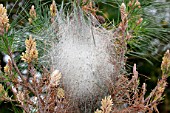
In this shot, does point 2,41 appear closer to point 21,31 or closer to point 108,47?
point 21,31

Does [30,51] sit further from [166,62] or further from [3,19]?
[166,62]

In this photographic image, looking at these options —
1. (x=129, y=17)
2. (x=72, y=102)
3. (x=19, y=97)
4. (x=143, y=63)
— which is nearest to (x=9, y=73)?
(x=19, y=97)

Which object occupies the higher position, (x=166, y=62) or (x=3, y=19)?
(x=3, y=19)

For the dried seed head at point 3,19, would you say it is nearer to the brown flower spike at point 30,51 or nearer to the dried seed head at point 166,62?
the brown flower spike at point 30,51

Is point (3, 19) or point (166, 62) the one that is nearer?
point (3, 19)

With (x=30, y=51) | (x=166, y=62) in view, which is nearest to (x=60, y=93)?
(x=30, y=51)

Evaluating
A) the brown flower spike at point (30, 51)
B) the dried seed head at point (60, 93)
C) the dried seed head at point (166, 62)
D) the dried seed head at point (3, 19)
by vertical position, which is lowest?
the dried seed head at point (60, 93)

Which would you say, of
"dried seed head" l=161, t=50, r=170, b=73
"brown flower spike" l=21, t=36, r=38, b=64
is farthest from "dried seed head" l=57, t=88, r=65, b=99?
"dried seed head" l=161, t=50, r=170, b=73

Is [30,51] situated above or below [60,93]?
above

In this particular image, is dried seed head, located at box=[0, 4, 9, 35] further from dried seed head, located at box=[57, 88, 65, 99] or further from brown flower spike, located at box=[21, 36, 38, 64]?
dried seed head, located at box=[57, 88, 65, 99]

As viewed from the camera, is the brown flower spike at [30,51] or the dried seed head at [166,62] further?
the dried seed head at [166,62]

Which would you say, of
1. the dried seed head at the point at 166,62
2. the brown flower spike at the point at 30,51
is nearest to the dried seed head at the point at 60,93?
the brown flower spike at the point at 30,51
